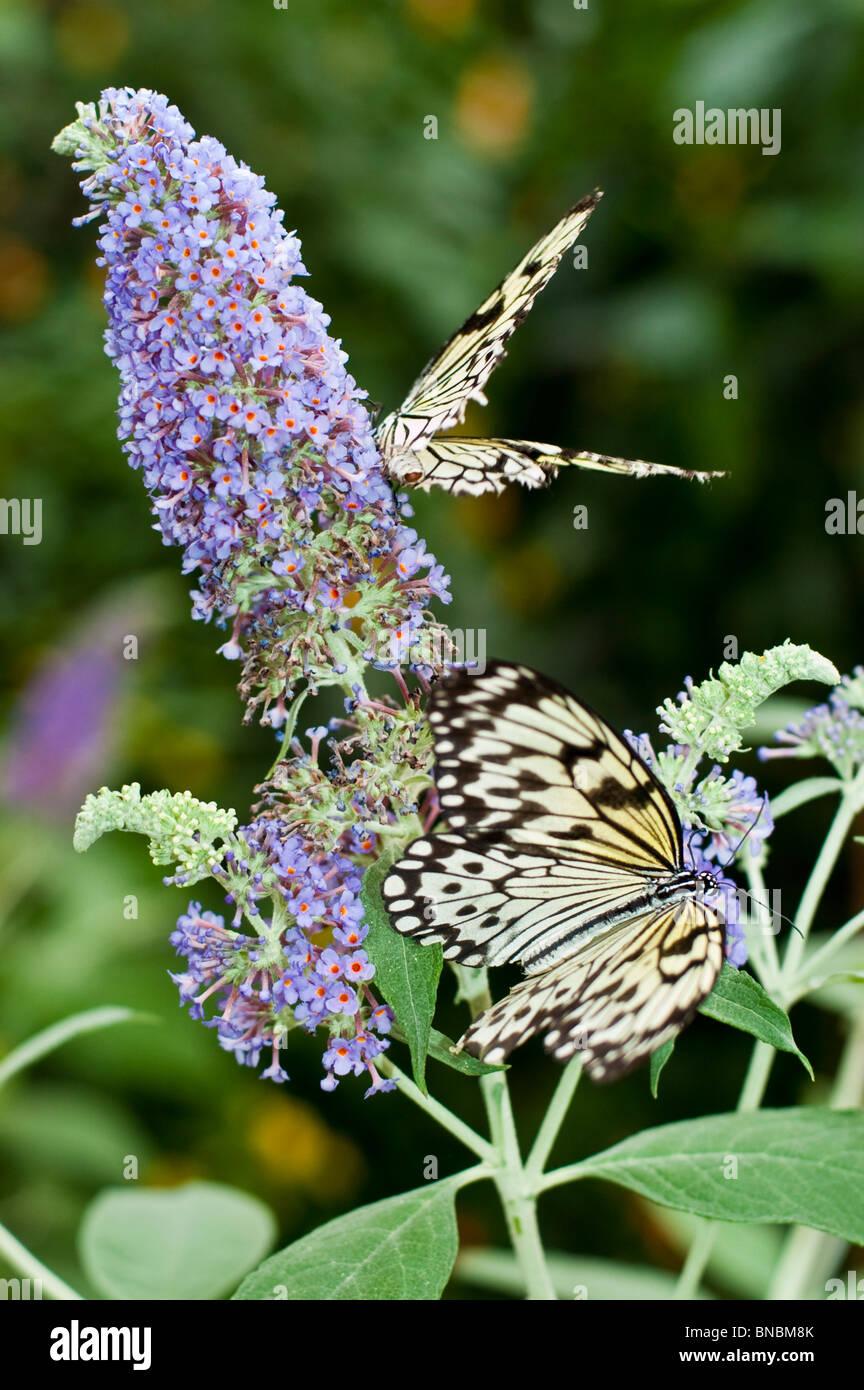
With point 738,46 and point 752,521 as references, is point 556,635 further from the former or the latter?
point 738,46

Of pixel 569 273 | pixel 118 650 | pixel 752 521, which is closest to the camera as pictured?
pixel 118 650

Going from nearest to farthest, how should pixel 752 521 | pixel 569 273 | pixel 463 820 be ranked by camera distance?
pixel 463 820
pixel 752 521
pixel 569 273

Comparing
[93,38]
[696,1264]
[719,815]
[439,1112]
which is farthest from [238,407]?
[93,38]

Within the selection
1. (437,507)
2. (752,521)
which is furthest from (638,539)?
(437,507)

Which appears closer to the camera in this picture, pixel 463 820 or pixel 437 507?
pixel 463 820

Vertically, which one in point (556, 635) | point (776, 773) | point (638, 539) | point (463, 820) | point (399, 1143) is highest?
point (638, 539)

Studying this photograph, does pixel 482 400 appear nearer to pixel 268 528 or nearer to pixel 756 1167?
pixel 268 528
